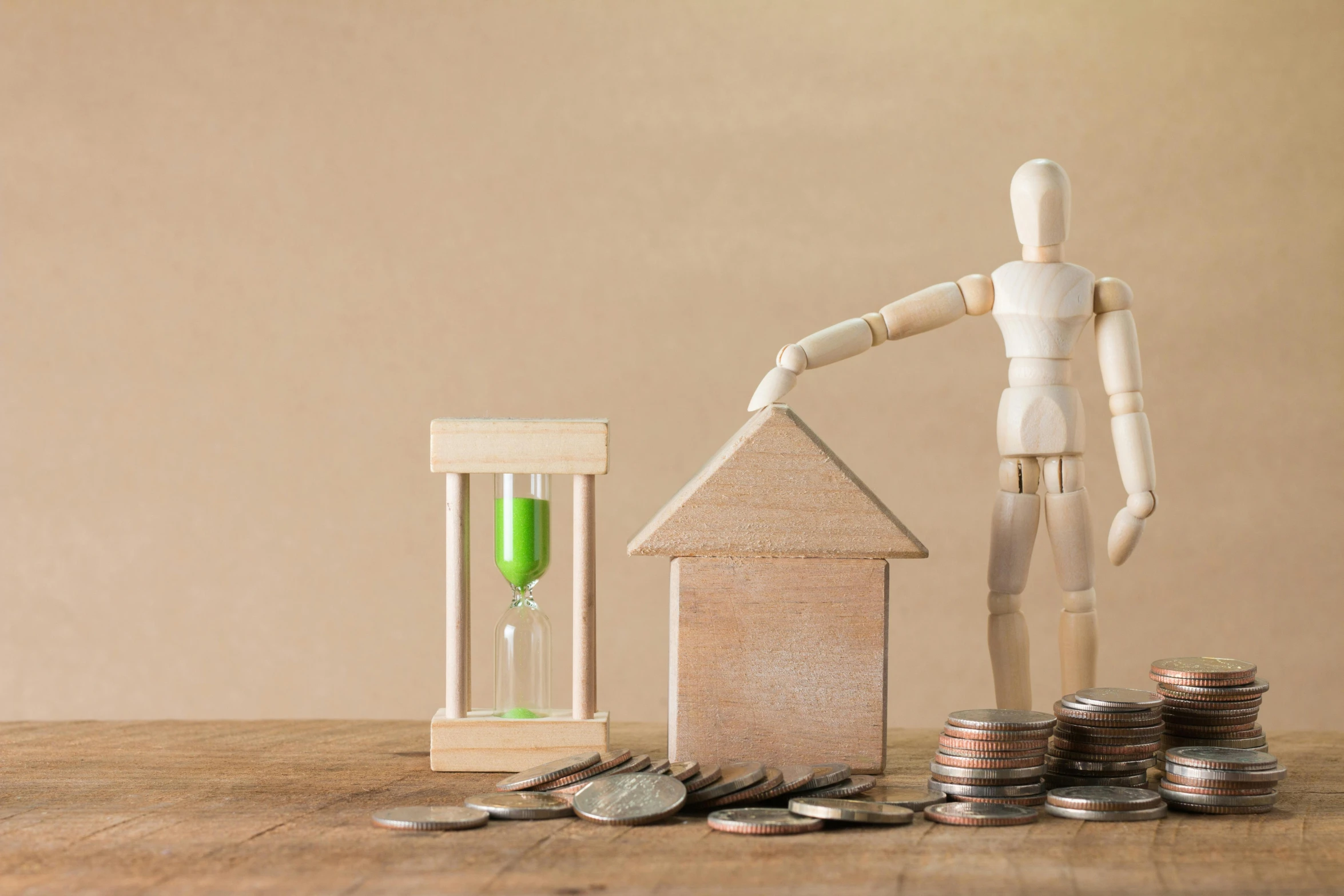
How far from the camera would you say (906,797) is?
1461mm

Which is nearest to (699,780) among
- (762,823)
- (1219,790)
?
(762,823)

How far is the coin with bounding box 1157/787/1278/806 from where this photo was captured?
4.68 feet

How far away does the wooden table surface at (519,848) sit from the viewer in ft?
3.72

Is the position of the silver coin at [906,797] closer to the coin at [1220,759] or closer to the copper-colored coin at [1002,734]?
the copper-colored coin at [1002,734]

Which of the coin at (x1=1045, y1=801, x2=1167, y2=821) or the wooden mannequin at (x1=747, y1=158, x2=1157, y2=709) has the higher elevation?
the wooden mannequin at (x1=747, y1=158, x2=1157, y2=709)

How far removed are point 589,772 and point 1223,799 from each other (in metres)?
0.71

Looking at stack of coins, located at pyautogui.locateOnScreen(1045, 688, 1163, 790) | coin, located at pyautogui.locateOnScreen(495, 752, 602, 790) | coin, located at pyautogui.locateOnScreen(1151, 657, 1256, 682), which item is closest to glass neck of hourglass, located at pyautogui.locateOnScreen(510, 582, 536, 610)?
coin, located at pyautogui.locateOnScreen(495, 752, 602, 790)

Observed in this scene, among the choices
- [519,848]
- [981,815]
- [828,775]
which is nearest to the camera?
[519,848]

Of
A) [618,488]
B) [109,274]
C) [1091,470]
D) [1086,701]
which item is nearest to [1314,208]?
[1091,470]

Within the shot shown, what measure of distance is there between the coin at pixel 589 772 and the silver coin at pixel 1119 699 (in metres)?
0.55

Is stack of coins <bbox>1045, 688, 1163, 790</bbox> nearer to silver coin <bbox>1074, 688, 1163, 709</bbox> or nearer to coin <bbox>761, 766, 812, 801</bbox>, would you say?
silver coin <bbox>1074, 688, 1163, 709</bbox>

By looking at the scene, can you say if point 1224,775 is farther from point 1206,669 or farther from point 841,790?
point 841,790

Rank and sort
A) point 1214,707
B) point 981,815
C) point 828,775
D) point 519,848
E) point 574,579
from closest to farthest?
point 519,848
point 981,815
point 828,775
point 1214,707
point 574,579

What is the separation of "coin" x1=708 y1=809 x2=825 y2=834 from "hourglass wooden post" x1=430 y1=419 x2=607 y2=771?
0.38 meters
